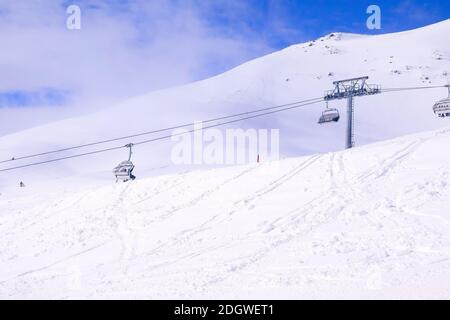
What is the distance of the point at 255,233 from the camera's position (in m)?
13.5

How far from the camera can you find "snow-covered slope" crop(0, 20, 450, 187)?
5753 cm

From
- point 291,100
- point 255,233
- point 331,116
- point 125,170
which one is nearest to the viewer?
point 255,233

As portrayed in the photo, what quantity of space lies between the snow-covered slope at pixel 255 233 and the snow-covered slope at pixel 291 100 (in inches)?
921

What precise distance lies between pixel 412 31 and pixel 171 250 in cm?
13394

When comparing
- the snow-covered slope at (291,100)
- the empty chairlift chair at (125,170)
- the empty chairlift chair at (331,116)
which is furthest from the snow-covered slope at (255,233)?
the snow-covered slope at (291,100)

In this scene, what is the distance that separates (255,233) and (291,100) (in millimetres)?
78376

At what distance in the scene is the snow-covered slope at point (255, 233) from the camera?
9.58 meters

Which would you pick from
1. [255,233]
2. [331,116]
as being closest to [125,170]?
[331,116]

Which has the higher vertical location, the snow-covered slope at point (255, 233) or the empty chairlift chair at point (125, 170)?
the empty chairlift chair at point (125, 170)

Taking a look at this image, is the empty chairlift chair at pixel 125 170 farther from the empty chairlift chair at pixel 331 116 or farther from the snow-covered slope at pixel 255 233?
the empty chairlift chair at pixel 331 116

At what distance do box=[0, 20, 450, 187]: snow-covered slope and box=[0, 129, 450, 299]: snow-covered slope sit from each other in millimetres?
23386

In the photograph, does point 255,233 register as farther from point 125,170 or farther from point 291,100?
point 291,100

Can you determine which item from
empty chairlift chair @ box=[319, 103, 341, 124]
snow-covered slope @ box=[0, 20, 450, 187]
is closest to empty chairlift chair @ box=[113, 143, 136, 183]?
snow-covered slope @ box=[0, 20, 450, 187]

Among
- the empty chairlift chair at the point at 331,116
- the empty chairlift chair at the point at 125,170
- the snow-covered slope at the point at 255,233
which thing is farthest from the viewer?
the empty chairlift chair at the point at 331,116
